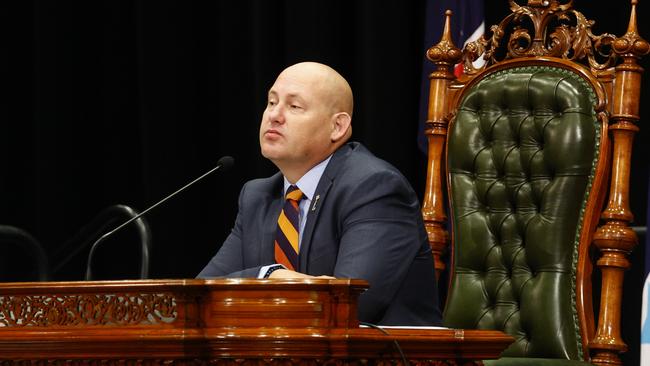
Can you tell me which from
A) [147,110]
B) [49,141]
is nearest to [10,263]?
[49,141]

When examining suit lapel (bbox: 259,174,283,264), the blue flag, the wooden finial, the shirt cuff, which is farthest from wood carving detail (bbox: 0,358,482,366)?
the blue flag

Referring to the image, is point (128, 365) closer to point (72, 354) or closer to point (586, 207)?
point (72, 354)

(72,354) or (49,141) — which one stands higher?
(49,141)

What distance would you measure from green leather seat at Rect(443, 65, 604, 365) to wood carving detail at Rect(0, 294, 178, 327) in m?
1.24

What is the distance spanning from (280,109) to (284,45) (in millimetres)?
1799

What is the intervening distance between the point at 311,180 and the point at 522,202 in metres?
0.60

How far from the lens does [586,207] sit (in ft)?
9.55

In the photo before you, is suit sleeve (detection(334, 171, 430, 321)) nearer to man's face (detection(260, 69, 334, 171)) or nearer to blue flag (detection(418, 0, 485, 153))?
man's face (detection(260, 69, 334, 171))

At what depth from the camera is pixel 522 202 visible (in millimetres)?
3014

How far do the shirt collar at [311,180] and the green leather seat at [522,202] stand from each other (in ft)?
1.59

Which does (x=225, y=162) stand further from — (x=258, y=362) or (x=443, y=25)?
(x=443, y=25)

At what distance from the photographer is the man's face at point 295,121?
278 centimetres

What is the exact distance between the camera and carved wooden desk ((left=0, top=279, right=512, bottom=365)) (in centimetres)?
171

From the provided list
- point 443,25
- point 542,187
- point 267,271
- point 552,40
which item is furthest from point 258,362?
point 443,25
